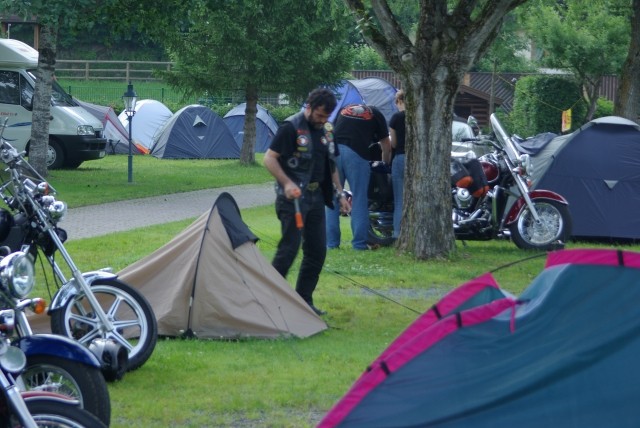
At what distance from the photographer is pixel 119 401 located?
666cm

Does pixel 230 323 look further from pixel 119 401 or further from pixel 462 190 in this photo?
pixel 462 190

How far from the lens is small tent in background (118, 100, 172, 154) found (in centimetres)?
3447

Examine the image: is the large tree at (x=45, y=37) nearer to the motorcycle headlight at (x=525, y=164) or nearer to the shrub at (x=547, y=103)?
the motorcycle headlight at (x=525, y=164)

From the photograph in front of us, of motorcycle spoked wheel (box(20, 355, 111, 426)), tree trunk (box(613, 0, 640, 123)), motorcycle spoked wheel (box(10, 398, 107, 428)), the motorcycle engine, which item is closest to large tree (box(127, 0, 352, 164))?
tree trunk (box(613, 0, 640, 123))

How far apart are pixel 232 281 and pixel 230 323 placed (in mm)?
319

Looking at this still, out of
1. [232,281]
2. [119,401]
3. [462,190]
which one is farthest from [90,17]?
[119,401]

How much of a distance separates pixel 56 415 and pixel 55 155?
21.8 m

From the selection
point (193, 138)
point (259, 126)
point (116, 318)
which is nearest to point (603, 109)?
point (259, 126)

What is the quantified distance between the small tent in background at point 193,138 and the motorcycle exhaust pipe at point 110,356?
26123 mm

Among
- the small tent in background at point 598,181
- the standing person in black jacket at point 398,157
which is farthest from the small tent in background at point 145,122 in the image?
the standing person in black jacket at point 398,157

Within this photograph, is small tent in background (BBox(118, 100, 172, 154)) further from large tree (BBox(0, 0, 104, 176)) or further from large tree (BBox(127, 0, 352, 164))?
large tree (BBox(0, 0, 104, 176))

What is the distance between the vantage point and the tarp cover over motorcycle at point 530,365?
4992 millimetres

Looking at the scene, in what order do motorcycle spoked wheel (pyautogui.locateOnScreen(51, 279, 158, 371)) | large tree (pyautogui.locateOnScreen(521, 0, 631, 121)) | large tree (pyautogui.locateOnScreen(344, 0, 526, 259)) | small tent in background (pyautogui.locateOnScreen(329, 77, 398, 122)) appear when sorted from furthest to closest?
small tent in background (pyautogui.locateOnScreen(329, 77, 398, 122))
large tree (pyautogui.locateOnScreen(521, 0, 631, 121))
large tree (pyautogui.locateOnScreen(344, 0, 526, 259))
motorcycle spoked wheel (pyautogui.locateOnScreen(51, 279, 158, 371))

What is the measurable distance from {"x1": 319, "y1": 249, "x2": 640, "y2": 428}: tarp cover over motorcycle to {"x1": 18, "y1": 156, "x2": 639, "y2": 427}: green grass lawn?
1.32 metres
